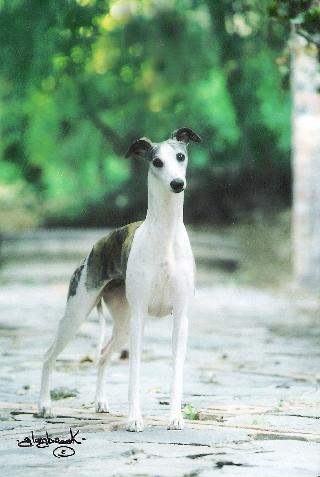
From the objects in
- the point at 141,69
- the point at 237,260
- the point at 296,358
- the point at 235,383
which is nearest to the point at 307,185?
the point at 237,260

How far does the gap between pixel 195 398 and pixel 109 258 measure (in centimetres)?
122

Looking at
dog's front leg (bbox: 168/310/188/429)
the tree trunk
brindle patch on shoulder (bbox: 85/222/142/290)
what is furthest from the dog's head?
the tree trunk

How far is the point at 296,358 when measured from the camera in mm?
8609

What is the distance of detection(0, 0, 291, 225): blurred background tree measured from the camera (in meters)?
19.6

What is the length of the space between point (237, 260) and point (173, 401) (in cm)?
1481

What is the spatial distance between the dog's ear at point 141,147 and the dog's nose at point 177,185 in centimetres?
28

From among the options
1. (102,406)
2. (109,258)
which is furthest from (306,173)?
(109,258)

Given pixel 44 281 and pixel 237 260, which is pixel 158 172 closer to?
pixel 44 281

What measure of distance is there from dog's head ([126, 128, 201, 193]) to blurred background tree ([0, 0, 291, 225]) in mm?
11063

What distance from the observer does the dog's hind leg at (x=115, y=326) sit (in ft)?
19.6

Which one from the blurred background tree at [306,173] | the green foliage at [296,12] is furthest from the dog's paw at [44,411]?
the blurred background tree at [306,173]
